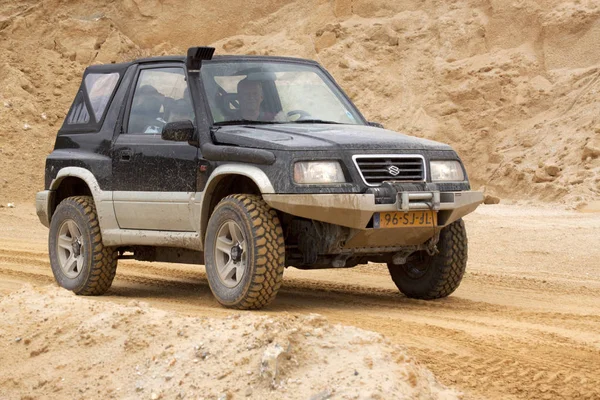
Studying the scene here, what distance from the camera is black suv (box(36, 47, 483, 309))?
8.16 meters

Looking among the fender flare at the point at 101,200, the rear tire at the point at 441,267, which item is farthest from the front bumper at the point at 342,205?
the fender flare at the point at 101,200

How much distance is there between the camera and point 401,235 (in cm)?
846

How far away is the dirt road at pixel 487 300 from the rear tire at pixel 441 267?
0.51 ft

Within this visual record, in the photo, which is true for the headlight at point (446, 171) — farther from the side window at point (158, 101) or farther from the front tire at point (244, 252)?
the side window at point (158, 101)

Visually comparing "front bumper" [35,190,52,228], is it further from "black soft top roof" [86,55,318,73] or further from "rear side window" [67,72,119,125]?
"black soft top roof" [86,55,318,73]

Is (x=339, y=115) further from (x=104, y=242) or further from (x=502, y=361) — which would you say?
(x=502, y=361)

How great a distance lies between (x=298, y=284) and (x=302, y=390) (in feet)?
18.2

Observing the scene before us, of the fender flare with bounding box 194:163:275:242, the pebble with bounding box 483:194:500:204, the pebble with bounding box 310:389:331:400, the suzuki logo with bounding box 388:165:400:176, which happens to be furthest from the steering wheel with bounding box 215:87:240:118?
the pebble with bounding box 483:194:500:204

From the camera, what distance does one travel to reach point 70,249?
10.1m

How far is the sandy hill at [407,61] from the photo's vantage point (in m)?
20.0

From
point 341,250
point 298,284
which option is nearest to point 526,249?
point 298,284

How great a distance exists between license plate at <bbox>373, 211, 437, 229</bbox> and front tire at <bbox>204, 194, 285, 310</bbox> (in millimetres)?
732

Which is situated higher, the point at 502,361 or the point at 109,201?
the point at 109,201

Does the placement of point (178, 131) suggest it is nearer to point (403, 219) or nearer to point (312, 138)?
point (312, 138)
